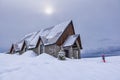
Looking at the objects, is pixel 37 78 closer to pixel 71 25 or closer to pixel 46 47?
pixel 46 47

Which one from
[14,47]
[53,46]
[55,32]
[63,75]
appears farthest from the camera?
[14,47]

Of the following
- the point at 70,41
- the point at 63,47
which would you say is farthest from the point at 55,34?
the point at 70,41

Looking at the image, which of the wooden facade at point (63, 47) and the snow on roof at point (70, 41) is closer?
the snow on roof at point (70, 41)

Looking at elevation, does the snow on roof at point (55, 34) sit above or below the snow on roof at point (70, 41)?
above

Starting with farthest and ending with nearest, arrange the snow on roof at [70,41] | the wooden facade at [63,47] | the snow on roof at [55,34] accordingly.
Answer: the snow on roof at [55,34]
the wooden facade at [63,47]
the snow on roof at [70,41]

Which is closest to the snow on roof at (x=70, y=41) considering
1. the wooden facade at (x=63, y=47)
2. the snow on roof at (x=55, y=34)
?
the wooden facade at (x=63, y=47)

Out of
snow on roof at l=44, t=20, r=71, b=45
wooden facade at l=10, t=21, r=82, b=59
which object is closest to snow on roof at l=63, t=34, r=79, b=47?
wooden facade at l=10, t=21, r=82, b=59

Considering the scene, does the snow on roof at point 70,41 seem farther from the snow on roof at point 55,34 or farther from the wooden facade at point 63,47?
the snow on roof at point 55,34

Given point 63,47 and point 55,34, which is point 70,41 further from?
point 55,34

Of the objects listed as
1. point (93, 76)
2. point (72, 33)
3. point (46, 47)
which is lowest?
point (93, 76)

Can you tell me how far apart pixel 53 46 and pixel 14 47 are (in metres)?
16.5

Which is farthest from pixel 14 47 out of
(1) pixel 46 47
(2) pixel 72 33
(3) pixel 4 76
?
(3) pixel 4 76

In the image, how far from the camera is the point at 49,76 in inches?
322

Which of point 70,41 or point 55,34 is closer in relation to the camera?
point 70,41
